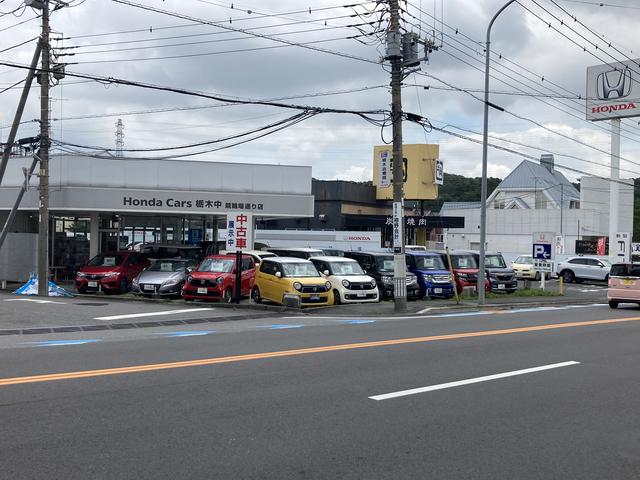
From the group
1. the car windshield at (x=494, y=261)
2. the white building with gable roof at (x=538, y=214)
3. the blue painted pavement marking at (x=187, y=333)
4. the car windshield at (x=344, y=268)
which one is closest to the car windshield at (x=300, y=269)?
the car windshield at (x=344, y=268)

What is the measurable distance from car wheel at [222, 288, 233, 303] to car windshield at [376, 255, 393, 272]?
6026 mm

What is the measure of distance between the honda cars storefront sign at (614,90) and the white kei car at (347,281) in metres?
33.7

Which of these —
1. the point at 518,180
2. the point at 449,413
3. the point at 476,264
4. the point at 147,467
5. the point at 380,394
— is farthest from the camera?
the point at 518,180

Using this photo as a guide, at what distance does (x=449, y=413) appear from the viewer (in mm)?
6965

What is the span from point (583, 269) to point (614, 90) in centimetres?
1829

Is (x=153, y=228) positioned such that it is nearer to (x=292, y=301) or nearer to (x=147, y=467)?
(x=292, y=301)

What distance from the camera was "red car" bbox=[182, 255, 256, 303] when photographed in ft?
68.9

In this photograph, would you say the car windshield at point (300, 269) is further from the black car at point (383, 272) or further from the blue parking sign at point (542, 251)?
the blue parking sign at point (542, 251)

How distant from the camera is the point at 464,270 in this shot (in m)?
27.2

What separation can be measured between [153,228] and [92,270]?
920cm

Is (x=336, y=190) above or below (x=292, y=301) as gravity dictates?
above

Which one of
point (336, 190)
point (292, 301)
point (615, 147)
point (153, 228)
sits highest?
point (615, 147)

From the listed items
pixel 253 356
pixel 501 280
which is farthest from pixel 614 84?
pixel 253 356

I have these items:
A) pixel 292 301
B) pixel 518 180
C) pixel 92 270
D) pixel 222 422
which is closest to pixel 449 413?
pixel 222 422
